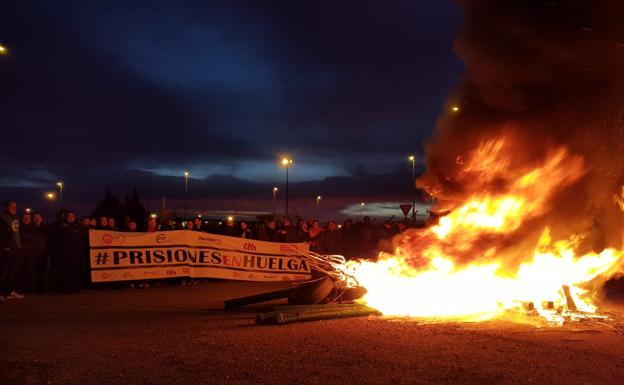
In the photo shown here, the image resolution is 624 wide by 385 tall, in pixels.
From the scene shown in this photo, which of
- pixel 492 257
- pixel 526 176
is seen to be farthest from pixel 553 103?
pixel 492 257

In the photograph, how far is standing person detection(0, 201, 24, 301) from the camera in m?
11.1

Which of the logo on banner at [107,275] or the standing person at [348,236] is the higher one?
the standing person at [348,236]

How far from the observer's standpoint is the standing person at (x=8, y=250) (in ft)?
36.3

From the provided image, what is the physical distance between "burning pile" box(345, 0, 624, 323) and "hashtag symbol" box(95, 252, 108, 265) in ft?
20.6

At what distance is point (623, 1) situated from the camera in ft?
→ 32.6

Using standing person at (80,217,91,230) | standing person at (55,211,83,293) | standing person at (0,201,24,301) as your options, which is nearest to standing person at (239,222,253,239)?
standing person at (80,217,91,230)

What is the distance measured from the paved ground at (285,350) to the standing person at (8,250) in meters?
2.30

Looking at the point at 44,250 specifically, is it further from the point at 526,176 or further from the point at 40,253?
the point at 526,176

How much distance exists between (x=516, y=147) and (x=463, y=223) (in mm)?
1939

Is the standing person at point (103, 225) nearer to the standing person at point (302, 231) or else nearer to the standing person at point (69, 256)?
the standing person at point (69, 256)

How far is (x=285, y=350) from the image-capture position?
6.51 m

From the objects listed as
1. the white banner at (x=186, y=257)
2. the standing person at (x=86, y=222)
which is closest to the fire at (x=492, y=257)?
the white banner at (x=186, y=257)

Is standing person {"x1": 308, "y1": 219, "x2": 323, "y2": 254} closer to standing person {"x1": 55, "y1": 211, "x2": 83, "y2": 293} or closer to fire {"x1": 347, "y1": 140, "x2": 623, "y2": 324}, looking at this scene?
fire {"x1": 347, "y1": 140, "x2": 623, "y2": 324}

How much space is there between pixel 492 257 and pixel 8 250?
33.3 feet
